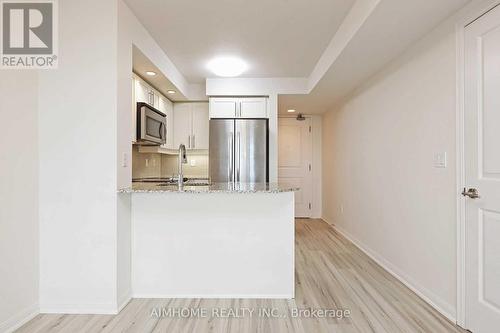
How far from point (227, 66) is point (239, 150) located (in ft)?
3.71

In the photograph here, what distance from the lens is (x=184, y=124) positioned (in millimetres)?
4793

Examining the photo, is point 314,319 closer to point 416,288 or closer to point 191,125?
point 416,288

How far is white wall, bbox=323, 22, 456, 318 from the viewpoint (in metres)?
2.19

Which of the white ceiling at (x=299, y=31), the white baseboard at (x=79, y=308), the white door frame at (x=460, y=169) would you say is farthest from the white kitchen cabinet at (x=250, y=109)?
the white baseboard at (x=79, y=308)

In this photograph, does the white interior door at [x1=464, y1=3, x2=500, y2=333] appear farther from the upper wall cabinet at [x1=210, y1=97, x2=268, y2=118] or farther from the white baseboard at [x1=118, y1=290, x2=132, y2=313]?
the upper wall cabinet at [x1=210, y1=97, x2=268, y2=118]

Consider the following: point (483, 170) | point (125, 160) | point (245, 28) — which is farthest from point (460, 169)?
point (125, 160)

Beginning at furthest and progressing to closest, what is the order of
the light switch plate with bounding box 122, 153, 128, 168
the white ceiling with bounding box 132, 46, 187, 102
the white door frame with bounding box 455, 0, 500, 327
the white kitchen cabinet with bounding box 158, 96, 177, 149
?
the white kitchen cabinet with bounding box 158, 96, 177, 149 < the white ceiling with bounding box 132, 46, 187, 102 < the light switch plate with bounding box 122, 153, 128, 168 < the white door frame with bounding box 455, 0, 500, 327

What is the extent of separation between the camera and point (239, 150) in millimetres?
4070

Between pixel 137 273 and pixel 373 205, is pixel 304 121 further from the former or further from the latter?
pixel 137 273

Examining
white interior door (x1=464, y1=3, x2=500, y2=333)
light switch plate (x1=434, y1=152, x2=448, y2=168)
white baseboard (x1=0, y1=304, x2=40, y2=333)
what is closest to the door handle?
white interior door (x1=464, y1=3, x2=500, y2=333)

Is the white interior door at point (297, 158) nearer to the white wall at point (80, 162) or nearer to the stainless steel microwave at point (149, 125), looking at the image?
the stainless steel microwave at point (149, 125)

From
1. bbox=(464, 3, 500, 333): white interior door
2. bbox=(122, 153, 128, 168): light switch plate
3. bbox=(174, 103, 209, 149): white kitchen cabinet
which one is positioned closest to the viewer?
bbox=(464, 3, 500, 333): white interior door

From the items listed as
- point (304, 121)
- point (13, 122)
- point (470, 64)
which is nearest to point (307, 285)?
point (470, 64)

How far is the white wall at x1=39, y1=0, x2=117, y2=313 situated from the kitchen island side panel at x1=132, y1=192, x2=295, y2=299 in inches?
11.8
